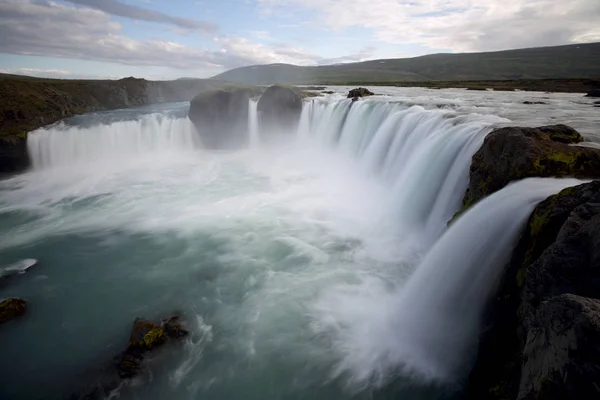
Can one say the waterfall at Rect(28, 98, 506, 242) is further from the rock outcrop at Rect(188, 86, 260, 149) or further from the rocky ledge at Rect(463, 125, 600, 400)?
the rocky ledge at Rect(463, 125, 600, 400)

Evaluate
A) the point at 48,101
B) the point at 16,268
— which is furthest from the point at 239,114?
the point at 16,268

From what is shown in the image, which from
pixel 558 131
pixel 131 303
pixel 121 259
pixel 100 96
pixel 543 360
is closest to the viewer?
pixel 543 360

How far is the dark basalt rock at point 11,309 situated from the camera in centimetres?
998

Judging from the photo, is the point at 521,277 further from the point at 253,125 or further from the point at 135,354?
the point at 253,125

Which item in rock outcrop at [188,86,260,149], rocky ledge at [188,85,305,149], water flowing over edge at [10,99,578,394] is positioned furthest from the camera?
rock outcrop at [188,86,260,149]

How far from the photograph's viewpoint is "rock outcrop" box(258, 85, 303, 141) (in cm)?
3291

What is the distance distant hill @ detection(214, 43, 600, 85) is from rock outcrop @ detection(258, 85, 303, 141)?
233 ft

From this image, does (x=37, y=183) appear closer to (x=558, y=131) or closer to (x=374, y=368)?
(x=374, y=368)

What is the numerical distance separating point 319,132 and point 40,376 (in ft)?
83.0

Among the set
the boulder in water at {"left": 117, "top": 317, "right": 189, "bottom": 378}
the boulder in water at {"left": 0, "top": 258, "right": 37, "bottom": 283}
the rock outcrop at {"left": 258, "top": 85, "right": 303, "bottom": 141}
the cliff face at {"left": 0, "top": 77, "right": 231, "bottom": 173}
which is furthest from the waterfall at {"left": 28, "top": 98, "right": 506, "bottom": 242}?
the boulder in water at {"left": 0, "top": 258, "right": 37, "bottom": 283}

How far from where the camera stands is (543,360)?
3840 millimetres

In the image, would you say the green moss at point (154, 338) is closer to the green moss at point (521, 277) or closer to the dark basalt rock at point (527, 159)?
the green moss at point (521, 277)

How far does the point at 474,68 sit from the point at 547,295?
143 m

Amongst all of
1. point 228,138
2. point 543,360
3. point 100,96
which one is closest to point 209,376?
point 543,360
